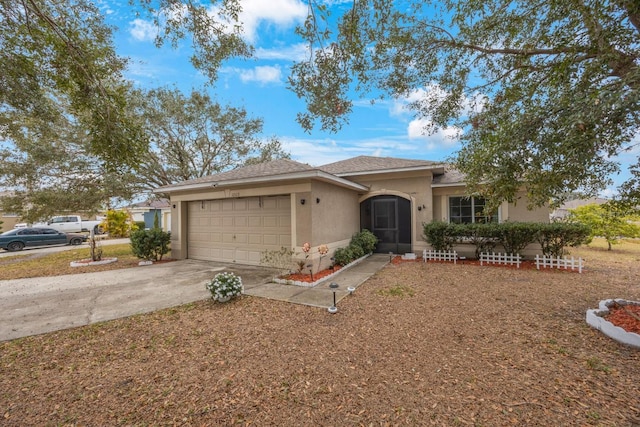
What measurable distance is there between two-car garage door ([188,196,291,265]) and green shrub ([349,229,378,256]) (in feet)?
10.0

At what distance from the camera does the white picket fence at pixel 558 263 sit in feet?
25.9

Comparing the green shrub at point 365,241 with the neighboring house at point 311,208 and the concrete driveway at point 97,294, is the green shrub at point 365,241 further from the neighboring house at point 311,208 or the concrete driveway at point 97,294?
the concrete driveway at point 97,294

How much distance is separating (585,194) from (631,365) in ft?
10.4

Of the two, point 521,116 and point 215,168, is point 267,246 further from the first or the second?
point 215,168

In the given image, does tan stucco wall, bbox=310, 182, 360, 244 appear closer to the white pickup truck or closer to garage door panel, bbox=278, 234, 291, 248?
garage door panel, bbox=278, 234, 291, 248

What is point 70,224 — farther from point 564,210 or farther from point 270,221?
point 564,210

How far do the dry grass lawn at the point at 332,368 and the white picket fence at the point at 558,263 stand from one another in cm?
342

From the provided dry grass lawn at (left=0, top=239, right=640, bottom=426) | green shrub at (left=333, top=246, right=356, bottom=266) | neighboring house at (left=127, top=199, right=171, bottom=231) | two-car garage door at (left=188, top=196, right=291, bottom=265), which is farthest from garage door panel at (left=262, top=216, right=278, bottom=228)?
neighboring house at (left=127, top=199, right=171, bottom=231)

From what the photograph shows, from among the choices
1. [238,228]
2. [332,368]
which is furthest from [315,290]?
[238,228]

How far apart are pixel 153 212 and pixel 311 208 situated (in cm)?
2729

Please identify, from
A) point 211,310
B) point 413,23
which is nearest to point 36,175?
point 211,310

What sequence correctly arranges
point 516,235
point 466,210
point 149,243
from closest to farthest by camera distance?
1. point 516,235
2. point 149,243
3. point 466,210

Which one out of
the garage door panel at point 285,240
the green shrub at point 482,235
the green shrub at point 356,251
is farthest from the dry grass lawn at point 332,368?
the green shrub at point 356,251

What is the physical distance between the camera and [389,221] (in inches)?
439
